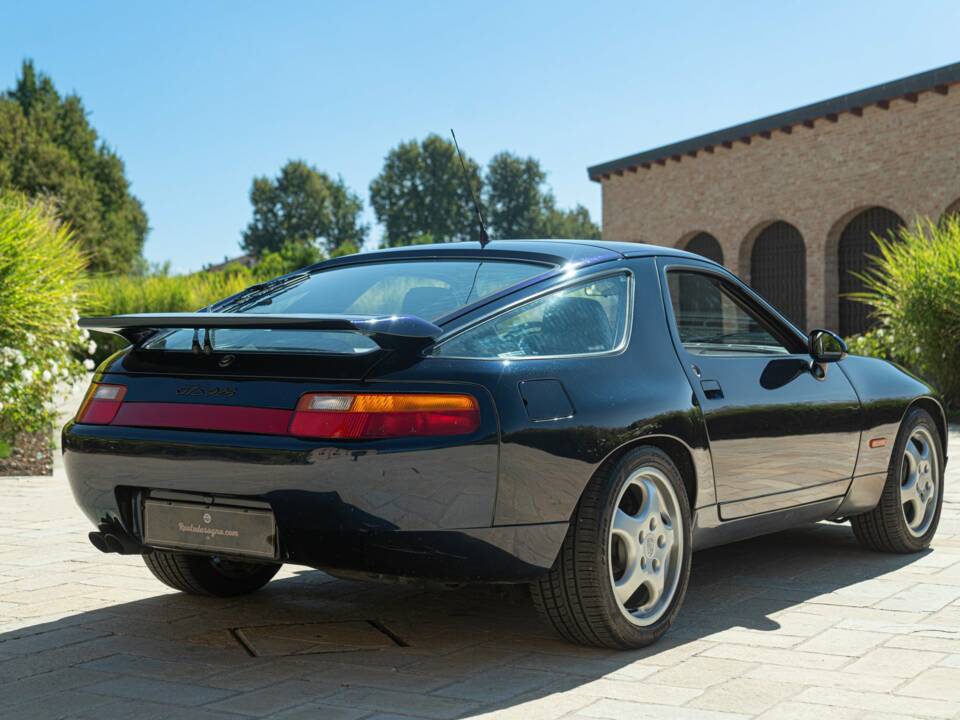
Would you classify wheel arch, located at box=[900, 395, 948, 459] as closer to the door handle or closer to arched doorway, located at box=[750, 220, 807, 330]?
the door handle

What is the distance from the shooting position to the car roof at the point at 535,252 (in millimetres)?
4559

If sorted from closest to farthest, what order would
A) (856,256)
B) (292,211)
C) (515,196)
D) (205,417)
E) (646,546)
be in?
1. (205,417)
2. (646,546)
3. (856,256)
4. (292,211)
5. (515,196)

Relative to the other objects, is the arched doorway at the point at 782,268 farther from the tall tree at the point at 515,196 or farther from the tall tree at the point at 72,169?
the tall tree at the point at 515,196

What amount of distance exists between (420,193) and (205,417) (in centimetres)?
9866

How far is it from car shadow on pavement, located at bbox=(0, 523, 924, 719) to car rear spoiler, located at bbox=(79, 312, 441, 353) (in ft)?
2.63

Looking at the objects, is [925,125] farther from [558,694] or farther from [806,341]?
[558,694]

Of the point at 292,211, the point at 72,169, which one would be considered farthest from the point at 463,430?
the point at 292,211

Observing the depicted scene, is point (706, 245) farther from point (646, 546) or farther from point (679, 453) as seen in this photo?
point (646, 546)

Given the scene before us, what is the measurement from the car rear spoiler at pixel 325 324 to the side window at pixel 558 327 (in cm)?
11

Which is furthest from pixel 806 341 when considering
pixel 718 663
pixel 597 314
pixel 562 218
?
pixel 562 218

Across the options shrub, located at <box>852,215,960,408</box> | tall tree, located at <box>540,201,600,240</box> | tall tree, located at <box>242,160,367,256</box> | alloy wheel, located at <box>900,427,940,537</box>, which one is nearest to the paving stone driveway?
alloy wheel, located at <box>900,427,940,537</box>

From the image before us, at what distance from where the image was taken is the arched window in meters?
32.2

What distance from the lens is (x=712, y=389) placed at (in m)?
4.61

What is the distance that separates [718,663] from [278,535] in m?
1.55
